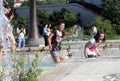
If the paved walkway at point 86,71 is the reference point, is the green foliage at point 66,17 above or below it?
below

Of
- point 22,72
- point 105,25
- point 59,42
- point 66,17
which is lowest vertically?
point 105,25

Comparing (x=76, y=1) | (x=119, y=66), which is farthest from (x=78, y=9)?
(x=119, y=66)

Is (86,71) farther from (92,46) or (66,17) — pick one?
(66,17)

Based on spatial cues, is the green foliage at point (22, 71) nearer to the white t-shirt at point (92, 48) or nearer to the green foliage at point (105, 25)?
the white t-shirt at point (92, 48)

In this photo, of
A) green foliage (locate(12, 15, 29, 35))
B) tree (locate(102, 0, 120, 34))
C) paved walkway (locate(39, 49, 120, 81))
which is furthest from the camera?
green foliage (locate(12, 15, 29, 35))

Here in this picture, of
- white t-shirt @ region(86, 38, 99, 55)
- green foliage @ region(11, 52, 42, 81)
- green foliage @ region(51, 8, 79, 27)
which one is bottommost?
green foliage @ region(51, 8, 79, 27)

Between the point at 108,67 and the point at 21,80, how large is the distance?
2474 millimetres

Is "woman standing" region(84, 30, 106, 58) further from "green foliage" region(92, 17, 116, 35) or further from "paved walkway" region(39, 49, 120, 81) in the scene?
"green foliage" region(92, 17, 116, 35)

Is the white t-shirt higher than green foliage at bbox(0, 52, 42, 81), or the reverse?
green foliage at bbox(0, 52, 42, 81)

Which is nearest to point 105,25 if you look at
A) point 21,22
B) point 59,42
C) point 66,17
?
point 66,17

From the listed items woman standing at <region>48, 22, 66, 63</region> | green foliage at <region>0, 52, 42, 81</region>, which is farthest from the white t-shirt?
green foliage at <region>0, 52, 42, 81</region>

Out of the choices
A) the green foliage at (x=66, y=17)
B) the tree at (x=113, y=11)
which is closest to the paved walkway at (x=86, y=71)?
the tree at (x=113, y=11)

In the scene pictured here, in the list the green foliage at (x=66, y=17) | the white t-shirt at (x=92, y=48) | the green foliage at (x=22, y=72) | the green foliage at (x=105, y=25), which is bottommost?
the green foliage at (x=105, y=25)

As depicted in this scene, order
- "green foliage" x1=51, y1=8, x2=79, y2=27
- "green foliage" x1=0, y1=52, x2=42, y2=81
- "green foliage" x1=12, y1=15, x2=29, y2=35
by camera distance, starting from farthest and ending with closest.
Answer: "green foliage" x1=51, y1=8, x2=79, y2=27
"green foliage" x1=12, y1=15, x2=29, y2=35
"green foliage" x1=0, y1=52, x2=42, y2=81
